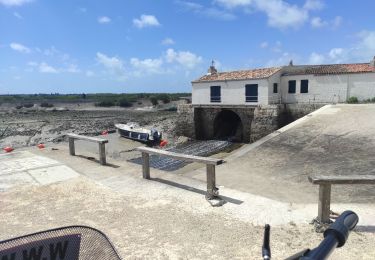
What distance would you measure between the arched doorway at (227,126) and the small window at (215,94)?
1.34 meters

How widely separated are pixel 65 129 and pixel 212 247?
38699 millimetres

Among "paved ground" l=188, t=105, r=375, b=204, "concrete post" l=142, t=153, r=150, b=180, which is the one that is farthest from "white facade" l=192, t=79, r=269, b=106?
"concrete post" l=142, t=153, r=150, b=180

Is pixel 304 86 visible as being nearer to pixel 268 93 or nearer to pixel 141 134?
pixel 268 93

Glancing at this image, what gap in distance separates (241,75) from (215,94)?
2.88 meters

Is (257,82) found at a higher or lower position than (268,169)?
higher

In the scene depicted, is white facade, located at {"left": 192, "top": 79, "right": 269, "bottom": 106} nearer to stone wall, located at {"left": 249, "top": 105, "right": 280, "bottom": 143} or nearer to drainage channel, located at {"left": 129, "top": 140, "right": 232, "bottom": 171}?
stone wall, located at {"left": 249, "top": 105, "right": 280, "bottom": 143}

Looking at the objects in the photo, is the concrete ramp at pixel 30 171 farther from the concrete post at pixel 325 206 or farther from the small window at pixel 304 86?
the small window at pixel 304 86

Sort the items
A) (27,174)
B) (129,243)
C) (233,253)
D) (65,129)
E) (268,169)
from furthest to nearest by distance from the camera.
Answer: (65,129) < (268,169) < (27,174) < (129,243) < (233,253)

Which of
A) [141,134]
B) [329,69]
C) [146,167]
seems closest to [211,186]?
[146,167]

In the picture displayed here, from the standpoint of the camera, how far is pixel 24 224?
5020 millimetres

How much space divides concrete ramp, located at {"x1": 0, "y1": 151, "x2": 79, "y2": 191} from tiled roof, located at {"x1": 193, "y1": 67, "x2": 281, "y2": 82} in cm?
1879

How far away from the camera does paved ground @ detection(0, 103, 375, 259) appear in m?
4.28

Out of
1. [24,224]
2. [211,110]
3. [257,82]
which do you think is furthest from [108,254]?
[211,110]

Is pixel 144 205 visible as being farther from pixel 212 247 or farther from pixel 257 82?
pixel 257 82
